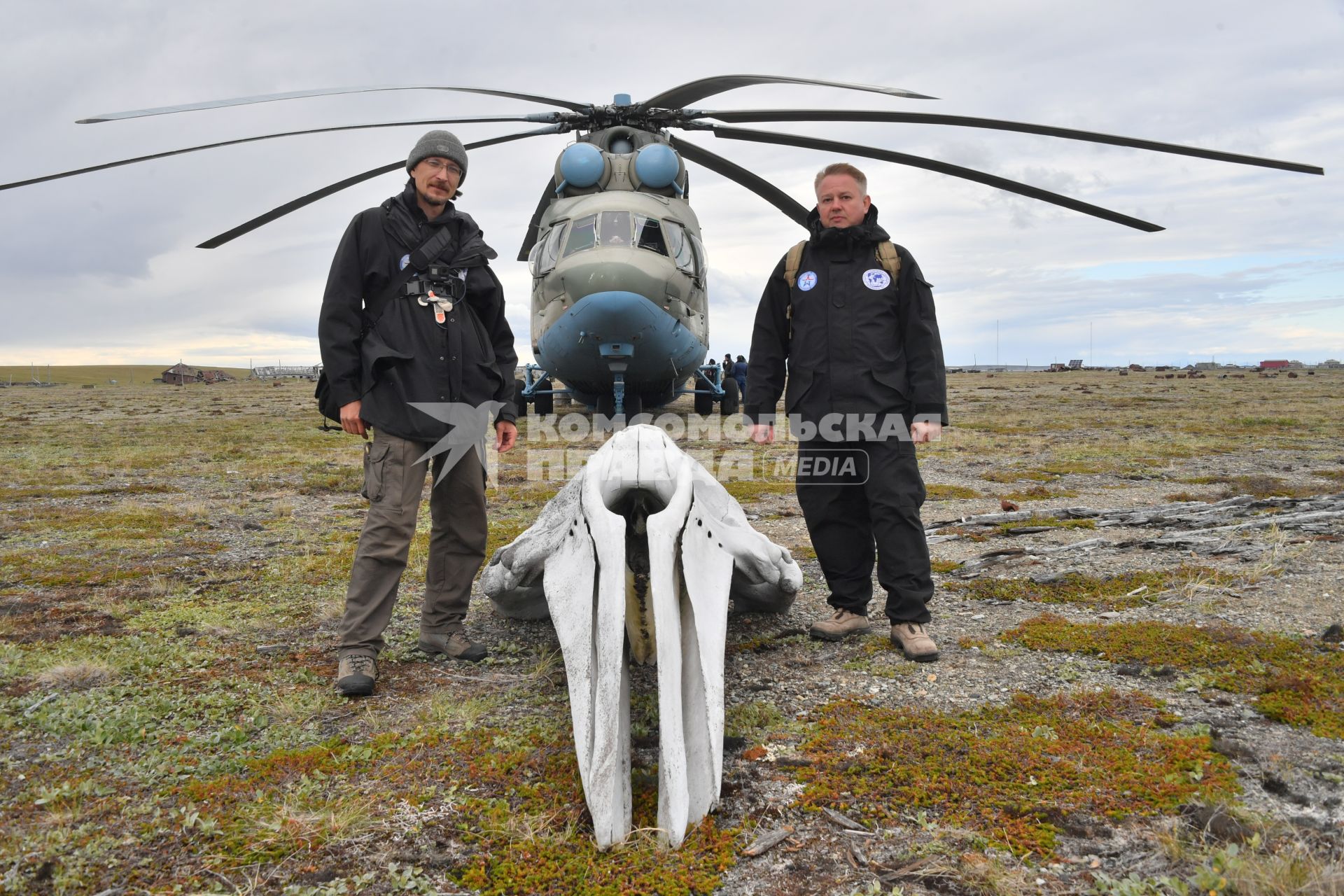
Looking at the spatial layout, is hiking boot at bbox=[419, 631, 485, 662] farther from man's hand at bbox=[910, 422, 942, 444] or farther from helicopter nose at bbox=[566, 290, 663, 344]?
helicopter nose at bbox=[566, 290, 663, 344]

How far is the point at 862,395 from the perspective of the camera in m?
4.50

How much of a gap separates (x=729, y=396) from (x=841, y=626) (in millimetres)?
15934

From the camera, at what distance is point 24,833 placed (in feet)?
8.48

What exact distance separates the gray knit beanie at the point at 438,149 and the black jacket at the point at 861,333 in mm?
2044

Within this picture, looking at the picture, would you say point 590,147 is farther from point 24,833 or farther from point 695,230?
point 24,833

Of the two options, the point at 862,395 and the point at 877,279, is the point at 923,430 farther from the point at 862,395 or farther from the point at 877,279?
the point at 877,279

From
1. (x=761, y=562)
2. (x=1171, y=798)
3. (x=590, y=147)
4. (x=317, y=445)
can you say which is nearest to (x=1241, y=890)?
(x=1171, y=798)

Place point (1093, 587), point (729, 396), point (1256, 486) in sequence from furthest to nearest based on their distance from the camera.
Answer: point (729, 396) → point (1256, 486) → point (1093, 587)

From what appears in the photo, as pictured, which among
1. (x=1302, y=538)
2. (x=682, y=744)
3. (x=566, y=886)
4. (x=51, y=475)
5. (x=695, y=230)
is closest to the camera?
(x=566, y=886)

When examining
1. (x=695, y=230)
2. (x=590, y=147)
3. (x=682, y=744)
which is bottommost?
(x=682, y=744)

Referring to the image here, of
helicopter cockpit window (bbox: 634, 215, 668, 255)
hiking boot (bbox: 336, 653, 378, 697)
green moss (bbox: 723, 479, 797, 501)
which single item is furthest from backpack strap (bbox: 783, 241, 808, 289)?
helicopter cockpit window (bbox: 634, 215, 668, 255)

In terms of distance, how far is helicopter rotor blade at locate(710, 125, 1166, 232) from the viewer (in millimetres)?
6062

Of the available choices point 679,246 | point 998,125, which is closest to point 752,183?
point 679,246

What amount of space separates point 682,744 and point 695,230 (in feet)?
44.6
